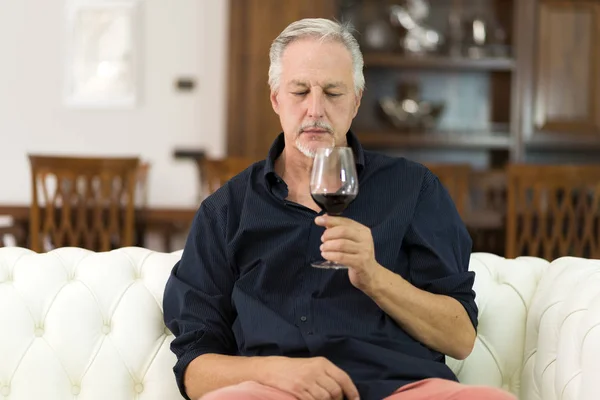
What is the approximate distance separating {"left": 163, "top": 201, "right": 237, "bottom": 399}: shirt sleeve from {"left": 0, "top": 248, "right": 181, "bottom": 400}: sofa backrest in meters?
0.12

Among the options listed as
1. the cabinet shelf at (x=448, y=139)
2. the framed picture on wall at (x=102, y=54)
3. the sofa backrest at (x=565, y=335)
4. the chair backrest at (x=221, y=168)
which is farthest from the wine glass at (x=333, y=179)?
the framed picture on wall at (x=102, y=54)

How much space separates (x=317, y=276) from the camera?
69.0 inches

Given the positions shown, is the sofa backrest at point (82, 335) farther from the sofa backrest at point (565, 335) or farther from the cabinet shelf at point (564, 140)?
the cabinet shelf at point (564, 140)

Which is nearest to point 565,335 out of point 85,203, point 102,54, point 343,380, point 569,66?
point 343,380

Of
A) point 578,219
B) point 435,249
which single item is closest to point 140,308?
point 435,249

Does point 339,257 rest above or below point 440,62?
below

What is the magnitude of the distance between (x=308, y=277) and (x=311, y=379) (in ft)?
0.85

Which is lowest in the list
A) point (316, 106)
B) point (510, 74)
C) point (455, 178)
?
point (455, 178)

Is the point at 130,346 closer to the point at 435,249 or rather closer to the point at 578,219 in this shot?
the point at 435,249

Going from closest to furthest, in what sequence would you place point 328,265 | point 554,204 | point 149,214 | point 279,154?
1. point 328,265
2. point 279,154
3. point 554,204
4. point 149,214

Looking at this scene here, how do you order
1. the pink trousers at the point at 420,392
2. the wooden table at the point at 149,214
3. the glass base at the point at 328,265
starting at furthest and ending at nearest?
the wooden table at the point at 149,214
the glass base at the point at 328,265
the pink trousers at the point at 420,392

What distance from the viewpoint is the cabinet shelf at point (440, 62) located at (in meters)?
5.02

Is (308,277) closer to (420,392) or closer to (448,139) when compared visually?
(420,392)

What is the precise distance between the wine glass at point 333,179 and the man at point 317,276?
4 centimetres
